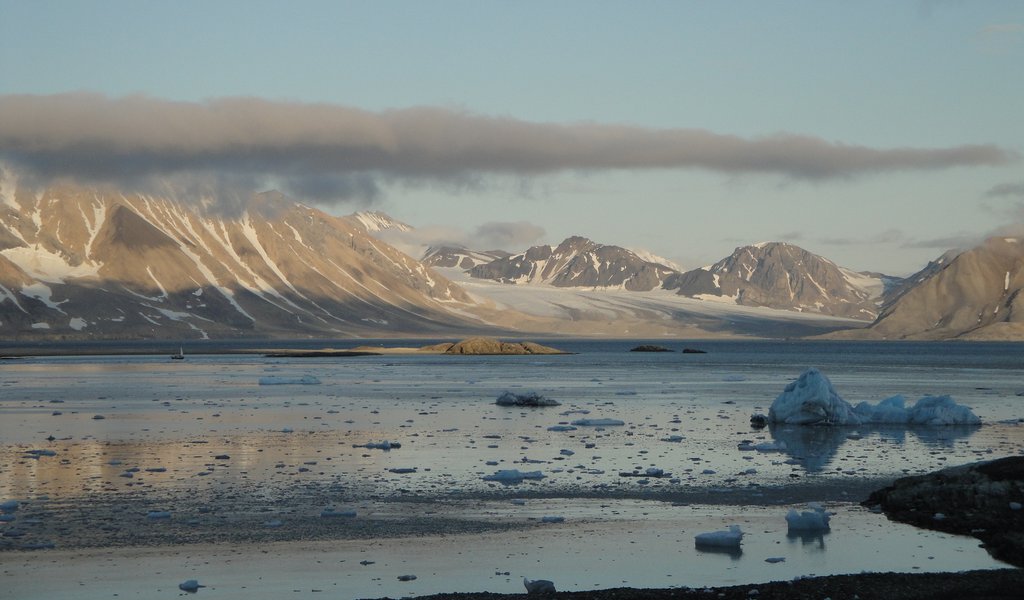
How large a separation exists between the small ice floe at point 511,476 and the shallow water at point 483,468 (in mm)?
345

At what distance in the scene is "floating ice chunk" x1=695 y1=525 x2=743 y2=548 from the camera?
2056 cm

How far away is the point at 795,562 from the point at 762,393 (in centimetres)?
4830

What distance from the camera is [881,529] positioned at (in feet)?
73.2

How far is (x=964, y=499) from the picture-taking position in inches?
930

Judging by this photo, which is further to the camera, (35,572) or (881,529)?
(881,529)

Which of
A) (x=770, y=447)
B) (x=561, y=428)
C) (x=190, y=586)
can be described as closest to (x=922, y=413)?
(x=770, y=447)

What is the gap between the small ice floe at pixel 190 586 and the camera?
17438mm

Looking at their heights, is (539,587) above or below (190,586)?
above

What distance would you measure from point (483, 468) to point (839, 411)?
60.1 feet

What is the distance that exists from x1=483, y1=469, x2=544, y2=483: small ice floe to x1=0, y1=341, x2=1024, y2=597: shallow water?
345 mm

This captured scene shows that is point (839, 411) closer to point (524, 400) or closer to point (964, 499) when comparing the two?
point (524, 400)

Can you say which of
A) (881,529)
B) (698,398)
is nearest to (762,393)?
(698,398)

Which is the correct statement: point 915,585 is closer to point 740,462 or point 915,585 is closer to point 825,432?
point 740,462

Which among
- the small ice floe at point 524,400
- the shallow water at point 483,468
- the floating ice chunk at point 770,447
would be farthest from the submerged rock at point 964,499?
the small ice floe at point 524,400
